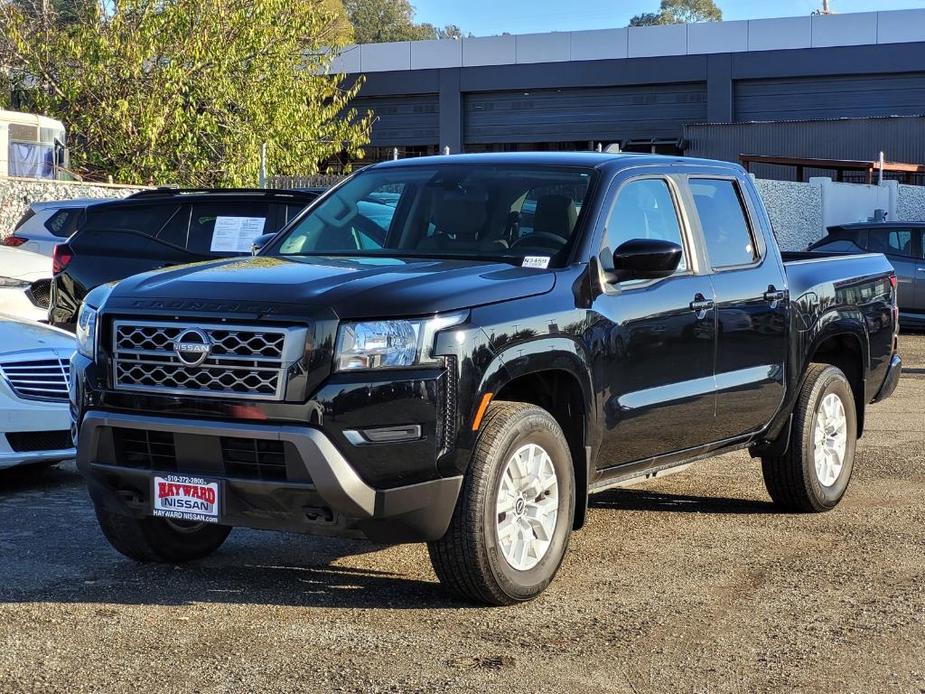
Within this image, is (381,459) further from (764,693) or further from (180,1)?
(180,1)

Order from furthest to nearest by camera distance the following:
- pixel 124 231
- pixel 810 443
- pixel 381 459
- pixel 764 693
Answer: pixel 124 231
pixel 810 443
pixel 381 459
pixel 764 693

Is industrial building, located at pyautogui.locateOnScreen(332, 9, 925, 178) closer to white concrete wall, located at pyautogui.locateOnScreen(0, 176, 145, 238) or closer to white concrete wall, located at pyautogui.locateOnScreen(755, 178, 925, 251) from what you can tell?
white concrete wall, located at pyautogui.locateOnScreen(755, 178, 925, 251)

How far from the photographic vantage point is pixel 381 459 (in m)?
5.37

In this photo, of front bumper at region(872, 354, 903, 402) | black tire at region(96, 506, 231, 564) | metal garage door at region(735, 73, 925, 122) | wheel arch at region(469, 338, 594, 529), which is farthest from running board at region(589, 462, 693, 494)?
metal garage door at region(735, 73, 925, 122)

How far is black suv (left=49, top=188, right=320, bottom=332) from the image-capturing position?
12.5m

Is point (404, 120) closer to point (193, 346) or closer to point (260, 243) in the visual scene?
point (260, 243)

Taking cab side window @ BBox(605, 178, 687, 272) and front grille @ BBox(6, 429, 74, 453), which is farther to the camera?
front grille @ BBox(6, 429, 74, 453)

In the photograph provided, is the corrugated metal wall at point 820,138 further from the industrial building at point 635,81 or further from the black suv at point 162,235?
the black suv at point 162,235

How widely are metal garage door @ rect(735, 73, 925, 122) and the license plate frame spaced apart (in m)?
42.4

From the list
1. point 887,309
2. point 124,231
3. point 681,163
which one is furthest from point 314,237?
point 124,231

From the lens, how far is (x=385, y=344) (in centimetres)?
540

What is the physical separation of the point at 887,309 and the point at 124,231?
22.6 feet

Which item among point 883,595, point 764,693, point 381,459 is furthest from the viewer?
point 883,595

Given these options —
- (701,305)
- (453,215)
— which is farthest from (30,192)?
(701,305)
